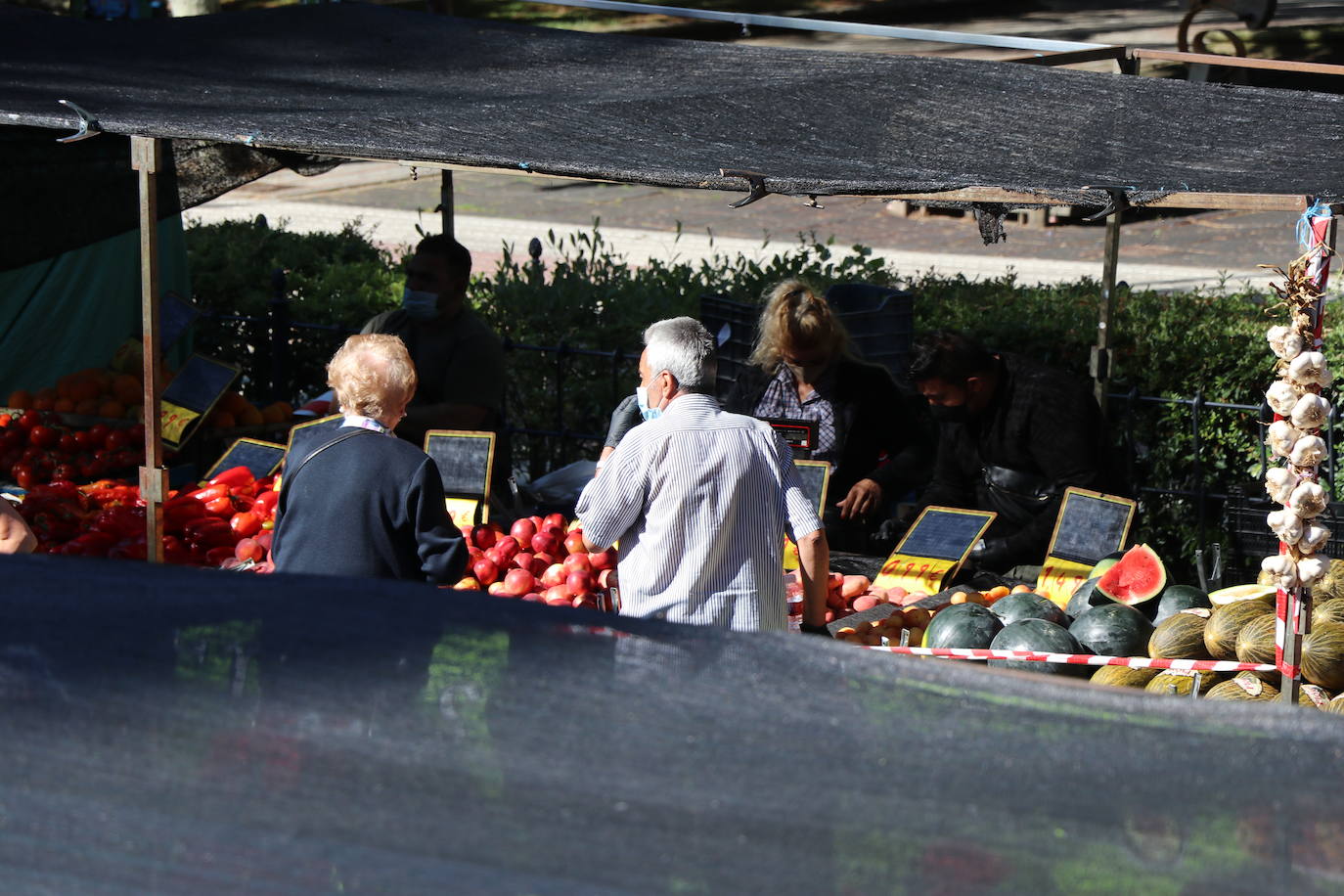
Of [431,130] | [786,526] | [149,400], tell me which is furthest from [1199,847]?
[149,400]

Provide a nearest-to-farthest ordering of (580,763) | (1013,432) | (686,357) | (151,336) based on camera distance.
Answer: (580,763)
(686,357)
(151,336)
(1013,432)

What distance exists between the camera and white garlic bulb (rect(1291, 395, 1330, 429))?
3.51m

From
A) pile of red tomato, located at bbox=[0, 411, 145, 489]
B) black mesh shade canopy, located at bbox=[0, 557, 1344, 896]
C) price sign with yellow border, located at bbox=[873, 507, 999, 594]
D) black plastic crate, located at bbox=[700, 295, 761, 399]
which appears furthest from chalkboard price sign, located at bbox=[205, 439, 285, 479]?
black mesh shade canopy, located at bbox=[0, 557, 1344, 896]

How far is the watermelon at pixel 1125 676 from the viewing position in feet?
14.5

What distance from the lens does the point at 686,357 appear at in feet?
12.2

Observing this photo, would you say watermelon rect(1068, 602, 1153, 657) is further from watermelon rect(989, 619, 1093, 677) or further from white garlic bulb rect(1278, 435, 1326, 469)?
white garlic bulb rect(1278, 435, 1326, 469)

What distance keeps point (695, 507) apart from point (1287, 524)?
1.41 m

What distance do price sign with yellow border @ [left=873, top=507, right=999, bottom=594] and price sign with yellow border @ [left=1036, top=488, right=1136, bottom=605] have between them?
0.27 m

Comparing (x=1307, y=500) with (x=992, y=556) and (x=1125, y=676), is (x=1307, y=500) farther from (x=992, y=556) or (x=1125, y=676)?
(x=992, y=556)

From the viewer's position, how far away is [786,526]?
384cm

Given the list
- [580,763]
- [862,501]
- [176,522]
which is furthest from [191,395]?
[580,763]

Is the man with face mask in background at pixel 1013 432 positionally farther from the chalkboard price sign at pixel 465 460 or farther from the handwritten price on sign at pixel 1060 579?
the chalkboard price sign at pixel 465 460

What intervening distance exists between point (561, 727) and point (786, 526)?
2353mm

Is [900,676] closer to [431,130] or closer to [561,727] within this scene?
[561,727]
